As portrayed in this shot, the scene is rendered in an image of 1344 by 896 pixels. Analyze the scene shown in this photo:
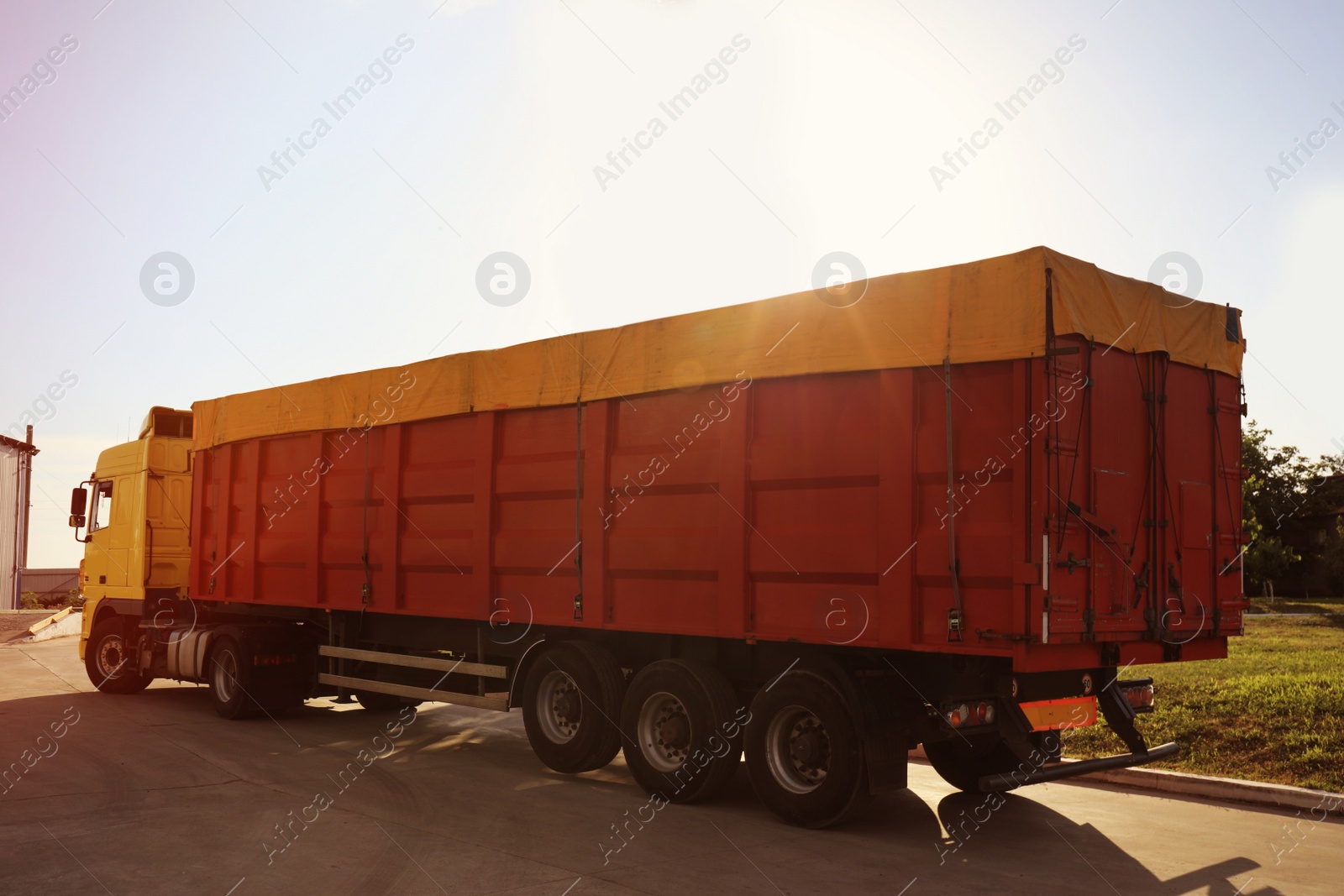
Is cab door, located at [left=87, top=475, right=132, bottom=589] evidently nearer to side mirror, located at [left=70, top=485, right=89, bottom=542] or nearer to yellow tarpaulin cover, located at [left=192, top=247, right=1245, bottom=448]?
side mirror, located at [left=70, top=485, right=89, bottom=542]

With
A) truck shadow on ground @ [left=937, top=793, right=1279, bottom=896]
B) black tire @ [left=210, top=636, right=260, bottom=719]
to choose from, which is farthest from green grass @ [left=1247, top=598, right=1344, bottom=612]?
black tire @ [left=210, top=636, right=260, bottom=719]

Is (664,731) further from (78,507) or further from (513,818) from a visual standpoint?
(78,507)

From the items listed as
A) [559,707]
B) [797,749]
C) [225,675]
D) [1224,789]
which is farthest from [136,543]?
[1224,789]

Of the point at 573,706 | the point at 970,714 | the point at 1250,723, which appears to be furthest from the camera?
the point at 1250,723

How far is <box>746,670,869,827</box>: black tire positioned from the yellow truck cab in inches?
364

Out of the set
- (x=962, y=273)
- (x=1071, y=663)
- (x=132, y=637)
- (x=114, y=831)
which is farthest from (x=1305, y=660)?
(x=132, y=637)

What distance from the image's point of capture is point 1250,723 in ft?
31.8

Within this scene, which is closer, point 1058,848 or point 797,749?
point 1058,848

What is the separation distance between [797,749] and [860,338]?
106 inches

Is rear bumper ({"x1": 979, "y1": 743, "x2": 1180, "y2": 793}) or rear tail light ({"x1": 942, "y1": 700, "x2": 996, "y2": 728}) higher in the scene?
rear tail light ({"x1": 942, "y1": 700, "x2": 996, "y2": 728})

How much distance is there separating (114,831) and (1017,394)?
19.6 ft

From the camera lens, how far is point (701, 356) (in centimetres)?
772

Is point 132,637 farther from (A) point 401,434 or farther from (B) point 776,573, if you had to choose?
(B) point 776,573

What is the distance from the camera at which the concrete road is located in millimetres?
5629
